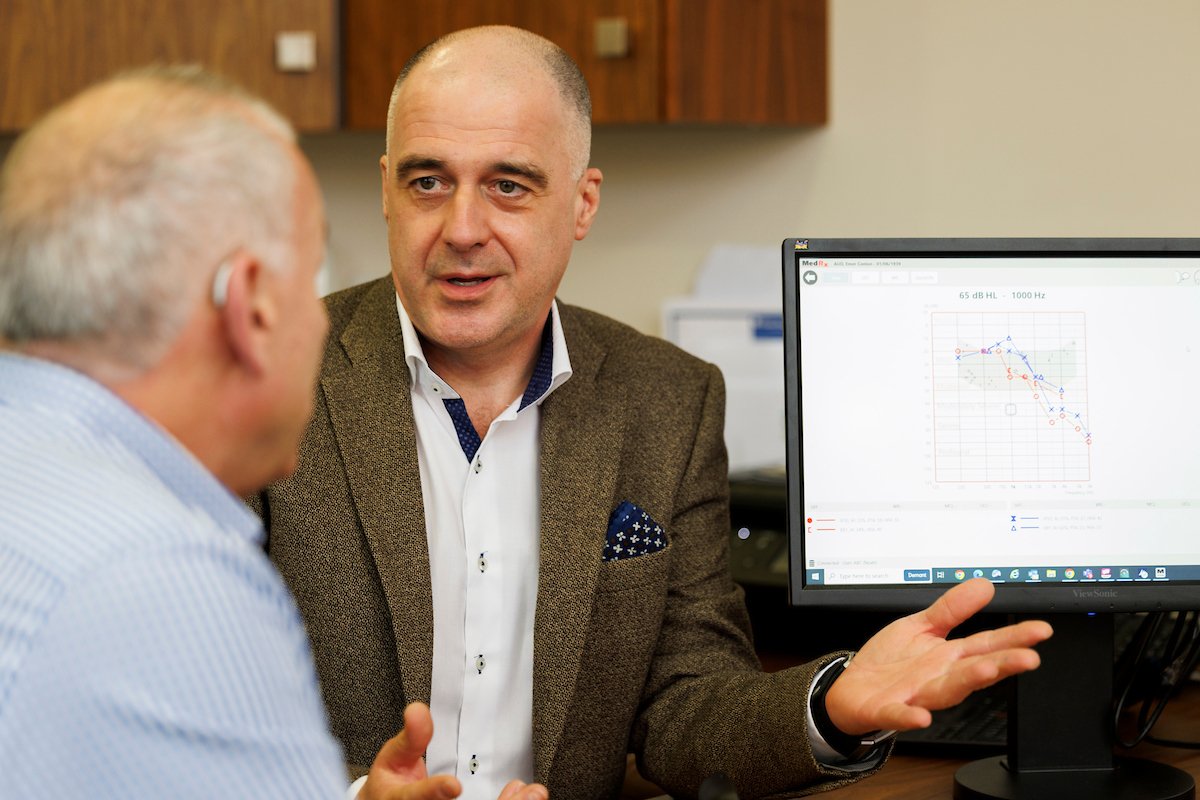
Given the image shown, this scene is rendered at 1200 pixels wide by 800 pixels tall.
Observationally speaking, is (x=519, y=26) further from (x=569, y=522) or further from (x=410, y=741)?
(x=410, y=741)

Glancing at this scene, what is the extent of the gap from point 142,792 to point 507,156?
915 millimetres

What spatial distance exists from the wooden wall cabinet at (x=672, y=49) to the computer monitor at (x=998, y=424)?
0.99 meters

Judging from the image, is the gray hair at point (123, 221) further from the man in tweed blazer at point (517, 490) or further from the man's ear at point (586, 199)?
the man's ear at point (586, 199)

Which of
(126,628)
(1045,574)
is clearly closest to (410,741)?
(126,628)

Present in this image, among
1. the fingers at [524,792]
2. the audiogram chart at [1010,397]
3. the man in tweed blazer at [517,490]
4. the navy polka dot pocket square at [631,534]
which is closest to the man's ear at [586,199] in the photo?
the man in tweed blazer at [517,490]

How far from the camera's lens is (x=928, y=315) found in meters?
1.30

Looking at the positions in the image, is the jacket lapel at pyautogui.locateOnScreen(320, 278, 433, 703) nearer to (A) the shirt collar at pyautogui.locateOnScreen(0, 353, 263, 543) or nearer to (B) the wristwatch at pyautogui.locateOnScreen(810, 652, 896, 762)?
(B) the wristwatch at pyautogui.locateOnScreen(810, 652, 896, 762)

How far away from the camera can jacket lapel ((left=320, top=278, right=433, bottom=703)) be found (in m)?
1.39

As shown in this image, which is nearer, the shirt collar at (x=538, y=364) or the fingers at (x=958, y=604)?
the fingers at (x=958, y=604)

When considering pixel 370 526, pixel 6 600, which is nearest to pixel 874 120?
pixel 370 526

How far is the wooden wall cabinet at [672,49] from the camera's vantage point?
2219 millimetres

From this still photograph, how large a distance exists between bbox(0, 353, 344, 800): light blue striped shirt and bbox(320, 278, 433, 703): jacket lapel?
66cm

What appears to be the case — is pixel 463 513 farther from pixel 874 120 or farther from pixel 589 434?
pixel 874 120

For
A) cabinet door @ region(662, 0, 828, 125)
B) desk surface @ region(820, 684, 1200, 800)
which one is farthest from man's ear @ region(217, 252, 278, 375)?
cabinet door @ region(662, 0, 828, 125)
